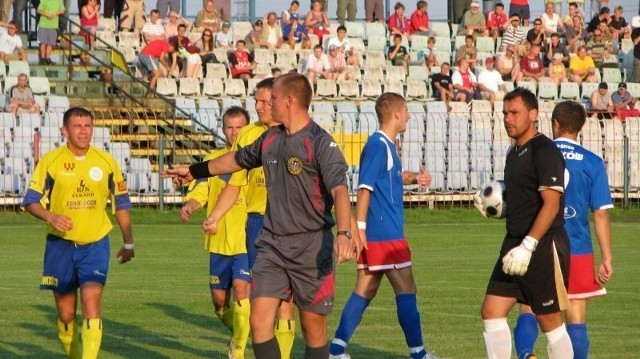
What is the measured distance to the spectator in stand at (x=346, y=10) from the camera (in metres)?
35.2

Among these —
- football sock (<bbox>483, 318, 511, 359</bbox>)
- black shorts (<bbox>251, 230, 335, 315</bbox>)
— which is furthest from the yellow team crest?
football sock (<bbox>483, 318, 511, 359</bbox>)

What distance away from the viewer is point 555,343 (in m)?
9.08

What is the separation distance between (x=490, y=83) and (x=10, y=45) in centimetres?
1060

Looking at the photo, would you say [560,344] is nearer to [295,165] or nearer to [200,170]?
[295,165]

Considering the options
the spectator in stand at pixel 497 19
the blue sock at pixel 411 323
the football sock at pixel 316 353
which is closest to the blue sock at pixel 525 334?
the blue sock at pixel 411 323

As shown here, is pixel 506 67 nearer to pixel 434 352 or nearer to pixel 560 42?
pixel 560 42

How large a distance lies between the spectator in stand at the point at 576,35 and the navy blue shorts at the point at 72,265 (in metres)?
26.5

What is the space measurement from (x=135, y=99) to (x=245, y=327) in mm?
18191

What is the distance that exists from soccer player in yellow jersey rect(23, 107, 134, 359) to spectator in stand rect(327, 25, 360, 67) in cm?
2145

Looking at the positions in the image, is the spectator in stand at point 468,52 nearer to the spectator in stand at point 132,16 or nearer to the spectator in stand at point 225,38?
the spectator in stand at point 225,38

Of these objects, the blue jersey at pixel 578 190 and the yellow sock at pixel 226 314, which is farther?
the yellow sock at pixel 226 314

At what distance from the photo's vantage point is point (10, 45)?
29.7 metres

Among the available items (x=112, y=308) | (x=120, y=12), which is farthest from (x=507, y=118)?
(x=120, y=12)

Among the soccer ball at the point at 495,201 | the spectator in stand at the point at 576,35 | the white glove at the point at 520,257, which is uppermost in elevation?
the spectator in stand at the point at 576,35
